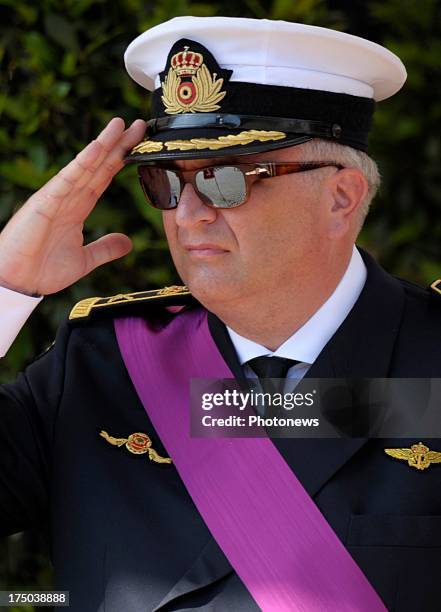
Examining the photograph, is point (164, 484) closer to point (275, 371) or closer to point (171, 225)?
point (275, 371)

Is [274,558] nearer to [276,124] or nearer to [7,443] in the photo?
[7,443]

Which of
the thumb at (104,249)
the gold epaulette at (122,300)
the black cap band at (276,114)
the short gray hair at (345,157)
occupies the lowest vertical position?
the gold epaulette at (122,300)

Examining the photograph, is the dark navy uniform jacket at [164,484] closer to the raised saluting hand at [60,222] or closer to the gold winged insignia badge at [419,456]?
the gold winged insignia badge at [419,456]

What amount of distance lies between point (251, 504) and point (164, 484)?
A: 186 mm

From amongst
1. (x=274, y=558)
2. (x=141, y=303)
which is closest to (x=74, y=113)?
(x=141, y=303)

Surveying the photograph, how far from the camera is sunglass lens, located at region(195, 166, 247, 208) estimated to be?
85.9 inches

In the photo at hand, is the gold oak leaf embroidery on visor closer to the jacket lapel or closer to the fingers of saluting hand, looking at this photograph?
the fingers of saluting hand

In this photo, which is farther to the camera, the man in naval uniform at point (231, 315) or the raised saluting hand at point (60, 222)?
the raised saluting hand at point (60, 222)

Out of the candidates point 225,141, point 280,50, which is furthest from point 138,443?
point 280,50

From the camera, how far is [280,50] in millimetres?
2244

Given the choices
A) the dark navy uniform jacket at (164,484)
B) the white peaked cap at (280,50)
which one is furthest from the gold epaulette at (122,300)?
the white peaked cap at (280,50)

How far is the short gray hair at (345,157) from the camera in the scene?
2.25m

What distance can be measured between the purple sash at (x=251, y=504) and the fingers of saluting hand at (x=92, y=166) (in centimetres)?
37

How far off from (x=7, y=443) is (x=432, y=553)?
87 cm
